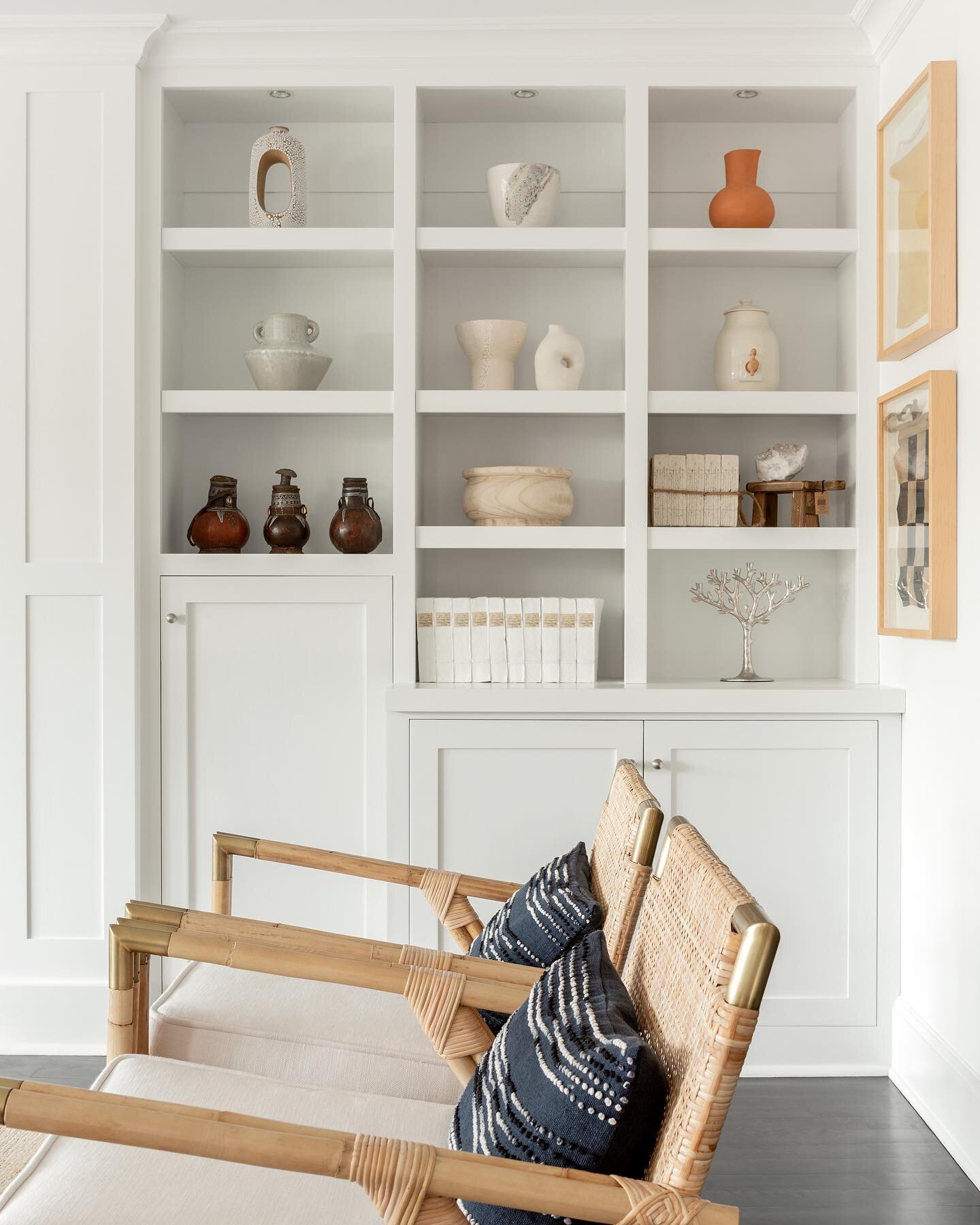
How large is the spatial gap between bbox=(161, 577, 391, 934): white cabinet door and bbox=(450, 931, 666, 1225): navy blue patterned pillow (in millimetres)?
1557

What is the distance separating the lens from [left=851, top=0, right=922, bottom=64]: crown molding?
8.34 feet

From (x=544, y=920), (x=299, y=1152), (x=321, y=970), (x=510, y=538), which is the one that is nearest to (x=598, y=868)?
(x=544, y=920)

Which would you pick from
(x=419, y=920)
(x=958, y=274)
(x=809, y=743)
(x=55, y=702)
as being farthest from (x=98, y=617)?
(x=958, y=274)

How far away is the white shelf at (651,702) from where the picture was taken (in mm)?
2600

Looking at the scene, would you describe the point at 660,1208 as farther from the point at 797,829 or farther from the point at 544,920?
the point at 797,829

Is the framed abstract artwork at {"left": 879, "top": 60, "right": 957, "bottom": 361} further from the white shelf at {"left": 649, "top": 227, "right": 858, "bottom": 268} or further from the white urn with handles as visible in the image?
the white urn with handles

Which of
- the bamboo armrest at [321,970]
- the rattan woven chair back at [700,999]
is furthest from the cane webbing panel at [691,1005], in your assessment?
the bamboo armrest at [321,970]

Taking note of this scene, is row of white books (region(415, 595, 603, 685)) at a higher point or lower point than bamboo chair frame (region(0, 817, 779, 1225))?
higher

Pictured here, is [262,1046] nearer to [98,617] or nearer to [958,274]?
[98,617]

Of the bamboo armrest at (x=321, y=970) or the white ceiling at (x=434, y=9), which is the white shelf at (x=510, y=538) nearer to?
the white ceiling at (x=434, y=9)

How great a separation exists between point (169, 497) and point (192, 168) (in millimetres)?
964

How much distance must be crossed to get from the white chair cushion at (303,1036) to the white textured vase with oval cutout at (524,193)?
1.97 meters

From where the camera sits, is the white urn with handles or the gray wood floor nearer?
the gray wood floor

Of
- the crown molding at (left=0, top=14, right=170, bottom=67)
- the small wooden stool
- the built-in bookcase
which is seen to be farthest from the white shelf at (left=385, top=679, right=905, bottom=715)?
the crown molding at (left=0, top=14, right=170, bottom=67)
